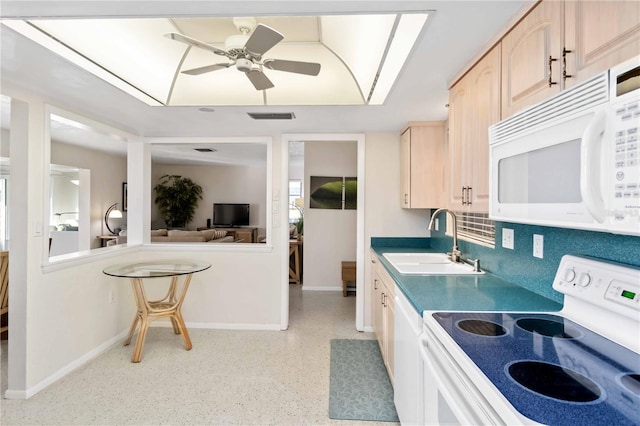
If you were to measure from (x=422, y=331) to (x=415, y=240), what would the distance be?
2.05 meters

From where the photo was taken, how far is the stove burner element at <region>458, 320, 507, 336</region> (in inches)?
42.4

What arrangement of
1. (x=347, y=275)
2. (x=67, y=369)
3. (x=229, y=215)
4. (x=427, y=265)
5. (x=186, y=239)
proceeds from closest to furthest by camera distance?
1. (x=427, y=265)
2. (x=67, y=369)
3. (x=186, y=239)
4. (x=347, y=275)
5. (x=229, y=215)

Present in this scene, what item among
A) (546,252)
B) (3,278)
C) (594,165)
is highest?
(594,165)

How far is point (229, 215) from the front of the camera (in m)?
7.62

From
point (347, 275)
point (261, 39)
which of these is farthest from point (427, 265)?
point (347, 275)

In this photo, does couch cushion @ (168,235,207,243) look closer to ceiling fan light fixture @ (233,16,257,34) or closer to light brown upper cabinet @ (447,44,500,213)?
ceiling fan light fixture @ (233,16,257,34)

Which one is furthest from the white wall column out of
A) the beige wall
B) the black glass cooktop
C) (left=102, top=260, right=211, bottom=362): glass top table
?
the beige wall

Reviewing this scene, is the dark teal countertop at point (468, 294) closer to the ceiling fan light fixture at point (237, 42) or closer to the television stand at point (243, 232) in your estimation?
the ceiling fan light fixture at point (237, 42)

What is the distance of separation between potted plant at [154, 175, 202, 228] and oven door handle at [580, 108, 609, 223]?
7.57m

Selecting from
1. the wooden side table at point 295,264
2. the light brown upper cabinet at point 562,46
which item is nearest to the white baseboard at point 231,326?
the wooden side table at point 295,264

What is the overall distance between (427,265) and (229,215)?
20.2ft

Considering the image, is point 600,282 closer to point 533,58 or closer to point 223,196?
point 533,58

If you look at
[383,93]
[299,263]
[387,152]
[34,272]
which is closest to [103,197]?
[299,263]

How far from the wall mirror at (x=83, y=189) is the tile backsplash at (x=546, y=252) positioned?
17.4ft
